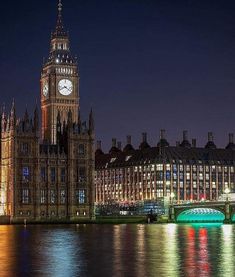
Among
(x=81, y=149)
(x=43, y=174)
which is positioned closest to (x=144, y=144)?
(x=81, y=149)

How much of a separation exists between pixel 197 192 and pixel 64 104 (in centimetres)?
4045

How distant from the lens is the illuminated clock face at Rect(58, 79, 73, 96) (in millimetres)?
162288

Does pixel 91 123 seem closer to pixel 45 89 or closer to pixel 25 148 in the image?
pixel 25 148

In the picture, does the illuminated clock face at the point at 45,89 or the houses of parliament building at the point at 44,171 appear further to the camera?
the illuminated clock face at the point at 45,89

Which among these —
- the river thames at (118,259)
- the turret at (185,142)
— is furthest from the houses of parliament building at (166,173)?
the river thames at (118,259)

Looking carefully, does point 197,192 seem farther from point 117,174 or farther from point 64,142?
point 64,142

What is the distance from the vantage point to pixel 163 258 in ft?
152

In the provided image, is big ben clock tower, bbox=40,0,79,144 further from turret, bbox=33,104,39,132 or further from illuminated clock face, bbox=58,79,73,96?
turret, bbox=33,104,39,132

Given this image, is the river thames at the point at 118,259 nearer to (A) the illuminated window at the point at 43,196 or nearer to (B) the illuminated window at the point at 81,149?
(A) the illuminated window at the point at 43,196

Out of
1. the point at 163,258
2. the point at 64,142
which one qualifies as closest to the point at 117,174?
the point at 64,142

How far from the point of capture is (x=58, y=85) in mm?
162750

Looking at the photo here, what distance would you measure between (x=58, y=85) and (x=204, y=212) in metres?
39.5

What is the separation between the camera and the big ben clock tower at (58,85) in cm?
15925

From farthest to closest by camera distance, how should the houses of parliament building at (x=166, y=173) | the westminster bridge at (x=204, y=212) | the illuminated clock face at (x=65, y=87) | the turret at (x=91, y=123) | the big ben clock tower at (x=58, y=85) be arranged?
the houses of parliament building at (x=166, y=173)
the illuminated clock face at (x=65, y=87)
the big ben clock tower at (x=58, y=85)
the turret at (x=91, y=123)
the westminster bridge at (x=204, y=212)
